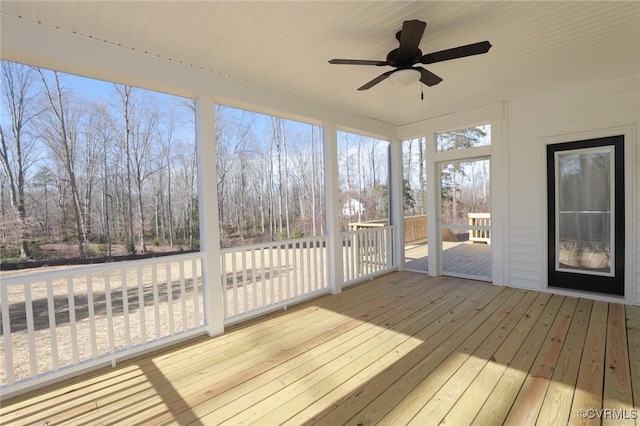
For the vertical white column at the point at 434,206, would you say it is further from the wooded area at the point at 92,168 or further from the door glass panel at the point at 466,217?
the wooded area at the point at 92,168

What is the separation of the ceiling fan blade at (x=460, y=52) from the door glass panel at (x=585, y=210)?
2.69m

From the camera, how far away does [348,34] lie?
2.39 metres

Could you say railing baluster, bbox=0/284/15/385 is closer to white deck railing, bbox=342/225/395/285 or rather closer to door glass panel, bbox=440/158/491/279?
white deck railing, bbox=342/225/395/285

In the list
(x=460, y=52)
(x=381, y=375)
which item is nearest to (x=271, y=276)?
(x=381, y=375)

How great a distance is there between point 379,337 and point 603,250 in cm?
312

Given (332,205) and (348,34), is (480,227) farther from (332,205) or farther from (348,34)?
(348,34)

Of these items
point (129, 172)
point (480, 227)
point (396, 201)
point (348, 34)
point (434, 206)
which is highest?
point (348, 34)

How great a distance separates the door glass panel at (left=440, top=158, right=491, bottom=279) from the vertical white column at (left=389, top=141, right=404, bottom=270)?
0.71 metres

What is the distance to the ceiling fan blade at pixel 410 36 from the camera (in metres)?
1.94

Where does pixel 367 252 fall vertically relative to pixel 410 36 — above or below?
below

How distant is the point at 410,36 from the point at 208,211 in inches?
90.5

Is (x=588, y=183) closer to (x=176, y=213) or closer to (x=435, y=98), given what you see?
(x=435, y=98)

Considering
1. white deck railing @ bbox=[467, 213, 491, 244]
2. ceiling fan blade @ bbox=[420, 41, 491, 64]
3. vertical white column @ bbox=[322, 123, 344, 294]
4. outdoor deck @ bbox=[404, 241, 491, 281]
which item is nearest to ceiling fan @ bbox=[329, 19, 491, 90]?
ceiling fan blade @ bbox=[420, 41, 491, 64]

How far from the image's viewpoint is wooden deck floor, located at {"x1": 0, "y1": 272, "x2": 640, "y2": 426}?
180cm
